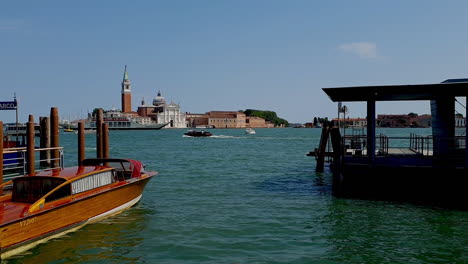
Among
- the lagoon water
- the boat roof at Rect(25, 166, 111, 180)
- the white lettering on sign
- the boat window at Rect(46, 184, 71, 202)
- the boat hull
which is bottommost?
the lagoon water

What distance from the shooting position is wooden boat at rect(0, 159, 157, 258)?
1099cm

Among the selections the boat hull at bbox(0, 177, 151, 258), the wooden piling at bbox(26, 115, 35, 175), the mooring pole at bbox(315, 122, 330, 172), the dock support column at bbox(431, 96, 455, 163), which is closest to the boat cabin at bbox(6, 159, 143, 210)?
the boat hull at bbox(0, 177, 151, 258)

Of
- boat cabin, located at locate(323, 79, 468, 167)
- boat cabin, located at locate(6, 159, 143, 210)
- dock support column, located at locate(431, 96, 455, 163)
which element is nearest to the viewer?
boat cabin, located at locate(6, 159, 143, 210)

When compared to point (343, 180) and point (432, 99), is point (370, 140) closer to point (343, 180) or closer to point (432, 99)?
point (343, 180)

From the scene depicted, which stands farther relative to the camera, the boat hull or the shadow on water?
the shadow on water

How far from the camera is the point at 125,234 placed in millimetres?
13219

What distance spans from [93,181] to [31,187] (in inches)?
76.5

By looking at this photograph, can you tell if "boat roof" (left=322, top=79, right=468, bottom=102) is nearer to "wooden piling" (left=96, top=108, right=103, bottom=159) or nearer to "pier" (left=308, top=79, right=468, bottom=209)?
"pier" (left=308, top=79, right=468, bottom=209)

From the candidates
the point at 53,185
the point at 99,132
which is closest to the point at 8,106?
the point at 99,132

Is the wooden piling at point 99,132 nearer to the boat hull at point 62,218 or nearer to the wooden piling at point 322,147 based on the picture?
the boat hull at point 62,218

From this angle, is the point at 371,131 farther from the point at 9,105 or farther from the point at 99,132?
the point at 9,105

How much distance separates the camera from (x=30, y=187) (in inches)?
505

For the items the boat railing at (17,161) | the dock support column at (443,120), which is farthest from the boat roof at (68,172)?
the dock support column at (443,120)

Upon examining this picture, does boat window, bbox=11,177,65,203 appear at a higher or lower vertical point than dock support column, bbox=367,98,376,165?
lower
